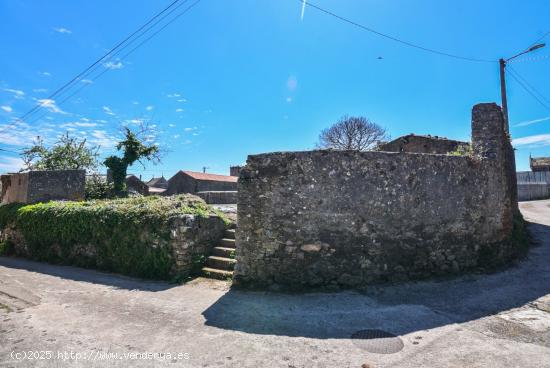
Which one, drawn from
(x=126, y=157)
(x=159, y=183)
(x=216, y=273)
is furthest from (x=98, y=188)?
(x=159, y=183)

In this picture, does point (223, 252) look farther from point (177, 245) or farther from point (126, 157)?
point (126, 157)

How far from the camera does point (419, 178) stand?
6.40 m

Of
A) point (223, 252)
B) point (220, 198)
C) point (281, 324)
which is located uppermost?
point (220, 198)

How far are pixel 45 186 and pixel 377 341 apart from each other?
12959 mm

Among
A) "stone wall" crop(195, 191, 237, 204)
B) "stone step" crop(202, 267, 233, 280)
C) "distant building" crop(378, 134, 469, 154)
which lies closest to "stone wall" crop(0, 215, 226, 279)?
"stone step" crop(202, 267, 233, 280)

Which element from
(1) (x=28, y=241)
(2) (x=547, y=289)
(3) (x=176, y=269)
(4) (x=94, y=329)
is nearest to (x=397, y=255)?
(2) (x=547, y=289)

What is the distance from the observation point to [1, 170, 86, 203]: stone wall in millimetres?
11492

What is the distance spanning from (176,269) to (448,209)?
A: 6.25 m

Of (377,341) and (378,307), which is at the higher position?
(378,307)

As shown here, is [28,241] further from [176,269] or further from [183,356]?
[183,356]

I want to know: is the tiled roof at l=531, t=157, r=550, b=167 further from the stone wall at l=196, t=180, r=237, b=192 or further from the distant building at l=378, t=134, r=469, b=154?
the stone wall at l=196, t=180, r=237, b=192

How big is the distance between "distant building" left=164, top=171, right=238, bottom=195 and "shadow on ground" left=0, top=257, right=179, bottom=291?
2805cm

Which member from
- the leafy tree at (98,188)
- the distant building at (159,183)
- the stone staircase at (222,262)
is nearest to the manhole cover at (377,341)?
the stone staircase at (222,262)

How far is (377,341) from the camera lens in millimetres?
3945
